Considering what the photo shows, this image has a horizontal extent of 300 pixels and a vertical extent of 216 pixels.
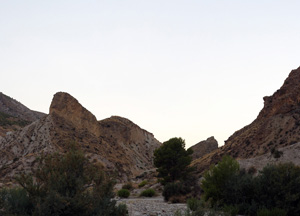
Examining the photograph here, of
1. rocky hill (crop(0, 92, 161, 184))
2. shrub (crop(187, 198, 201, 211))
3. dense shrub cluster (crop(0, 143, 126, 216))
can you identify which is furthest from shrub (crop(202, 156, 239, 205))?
rocky hill (crop(0, 92, 161, 184))

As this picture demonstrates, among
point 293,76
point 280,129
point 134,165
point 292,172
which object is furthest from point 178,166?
point 134,165

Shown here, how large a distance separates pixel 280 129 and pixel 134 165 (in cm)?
4441

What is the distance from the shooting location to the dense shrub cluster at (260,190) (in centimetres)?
1208

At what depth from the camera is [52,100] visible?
76500mm

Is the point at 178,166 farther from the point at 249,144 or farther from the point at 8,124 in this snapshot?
the point at 8,124

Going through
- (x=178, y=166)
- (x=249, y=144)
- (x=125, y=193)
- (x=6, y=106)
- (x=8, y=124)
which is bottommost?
(x=125, y=193)

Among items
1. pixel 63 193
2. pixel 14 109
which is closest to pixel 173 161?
pixel 63 193

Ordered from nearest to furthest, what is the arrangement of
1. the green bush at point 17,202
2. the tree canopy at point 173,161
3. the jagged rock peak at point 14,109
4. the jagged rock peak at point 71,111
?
the green bush at point 17,202
the tree canopy at point 173,161
the jagged rock peak at point 71,111
the jagged rock peak at point 14,109

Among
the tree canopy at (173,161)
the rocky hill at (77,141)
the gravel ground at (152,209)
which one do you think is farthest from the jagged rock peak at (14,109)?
the gravel ground at (152,209)

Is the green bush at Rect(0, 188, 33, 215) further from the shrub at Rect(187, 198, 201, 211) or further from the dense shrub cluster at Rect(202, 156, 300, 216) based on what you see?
the dense shrub cluster at Rect(202, 156, 300, 216)

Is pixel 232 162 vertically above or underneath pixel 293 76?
underneath

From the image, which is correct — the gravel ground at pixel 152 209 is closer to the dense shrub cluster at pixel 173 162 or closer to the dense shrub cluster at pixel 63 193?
the dense shrub cluster at pixel 63 193

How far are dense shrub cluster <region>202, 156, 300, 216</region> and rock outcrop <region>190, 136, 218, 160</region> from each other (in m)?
73.6

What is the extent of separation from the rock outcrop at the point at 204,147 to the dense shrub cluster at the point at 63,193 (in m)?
81.4
